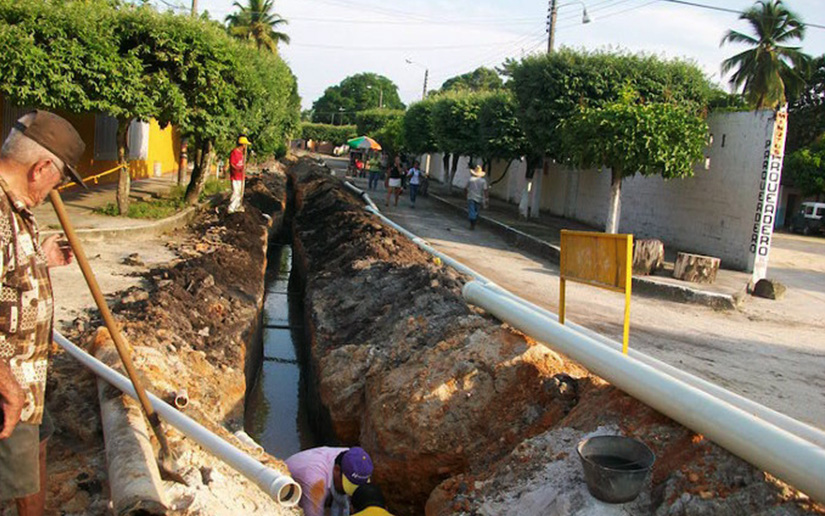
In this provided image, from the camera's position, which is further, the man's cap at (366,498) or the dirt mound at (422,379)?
the dirt mound at (422,379)

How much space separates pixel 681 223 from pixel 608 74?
13.9ft

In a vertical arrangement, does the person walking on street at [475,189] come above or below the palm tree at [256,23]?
below

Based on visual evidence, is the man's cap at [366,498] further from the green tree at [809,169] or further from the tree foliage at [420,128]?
the green tree at [809,169]

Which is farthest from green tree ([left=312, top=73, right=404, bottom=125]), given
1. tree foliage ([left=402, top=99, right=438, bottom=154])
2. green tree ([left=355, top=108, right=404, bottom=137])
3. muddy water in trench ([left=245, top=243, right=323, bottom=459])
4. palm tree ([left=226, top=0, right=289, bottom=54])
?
muddy water in trench ([left=245, top=243, right=323, bottom=459])

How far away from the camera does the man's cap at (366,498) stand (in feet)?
16.0

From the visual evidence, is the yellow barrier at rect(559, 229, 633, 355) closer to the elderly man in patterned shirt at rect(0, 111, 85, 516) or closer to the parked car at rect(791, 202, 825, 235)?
the elderly man in patterned shirt at rect(0, 111, 85, 516)

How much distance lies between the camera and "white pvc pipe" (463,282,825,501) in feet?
11.2

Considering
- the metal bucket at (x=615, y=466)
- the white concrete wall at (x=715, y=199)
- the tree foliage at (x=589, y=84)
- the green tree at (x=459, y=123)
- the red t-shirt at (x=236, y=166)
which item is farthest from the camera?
the green tree at (x=459, y=123)

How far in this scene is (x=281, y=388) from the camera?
10.2 metres

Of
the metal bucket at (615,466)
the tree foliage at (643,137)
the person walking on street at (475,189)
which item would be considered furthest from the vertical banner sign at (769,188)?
the metal bucket at (615,466)

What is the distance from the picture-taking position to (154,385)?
504cm

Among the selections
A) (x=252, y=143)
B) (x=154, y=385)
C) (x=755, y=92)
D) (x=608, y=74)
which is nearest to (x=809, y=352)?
(x=154, y=385)

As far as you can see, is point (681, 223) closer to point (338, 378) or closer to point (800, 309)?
point (800, 309)

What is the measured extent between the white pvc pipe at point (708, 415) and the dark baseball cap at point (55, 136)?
3.37 metres
